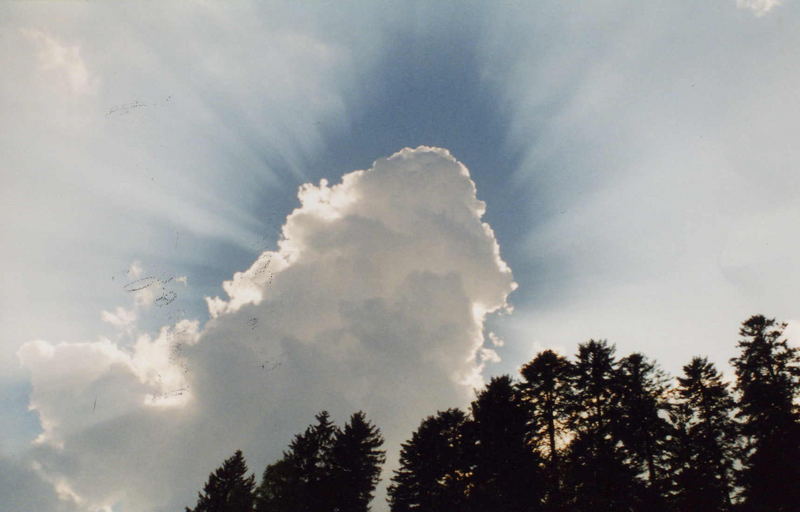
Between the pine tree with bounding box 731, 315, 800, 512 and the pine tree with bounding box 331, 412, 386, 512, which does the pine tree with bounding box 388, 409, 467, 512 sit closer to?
the pine tree with bounding box 331, 412, 386, 512

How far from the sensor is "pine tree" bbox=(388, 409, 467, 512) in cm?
3112

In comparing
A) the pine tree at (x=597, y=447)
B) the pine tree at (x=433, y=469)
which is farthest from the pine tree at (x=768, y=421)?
the pine tree at (x=433, y=469)

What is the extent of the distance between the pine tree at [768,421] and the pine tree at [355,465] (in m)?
27.0

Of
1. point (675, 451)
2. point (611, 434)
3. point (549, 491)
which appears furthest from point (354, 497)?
point (675, 451)

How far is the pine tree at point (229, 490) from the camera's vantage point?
3762cm

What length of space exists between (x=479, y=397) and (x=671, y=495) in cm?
1302

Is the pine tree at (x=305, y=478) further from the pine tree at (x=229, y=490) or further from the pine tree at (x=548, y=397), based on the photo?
the pine tree at (x=548, y=397)

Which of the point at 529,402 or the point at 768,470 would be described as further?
the point at 529,402

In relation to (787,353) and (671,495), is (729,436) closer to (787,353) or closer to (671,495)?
(787,353)

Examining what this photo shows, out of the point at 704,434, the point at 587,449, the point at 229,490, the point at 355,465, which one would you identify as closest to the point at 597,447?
the point at 587,449

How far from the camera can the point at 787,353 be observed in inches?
1145

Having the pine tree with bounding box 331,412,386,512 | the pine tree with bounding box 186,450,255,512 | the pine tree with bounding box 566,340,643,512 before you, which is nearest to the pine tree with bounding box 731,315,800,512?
the pine tree with bounding box 566,340,643,512

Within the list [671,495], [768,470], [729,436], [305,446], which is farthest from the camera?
[305,446]

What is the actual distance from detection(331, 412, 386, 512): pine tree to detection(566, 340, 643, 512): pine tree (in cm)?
1796
